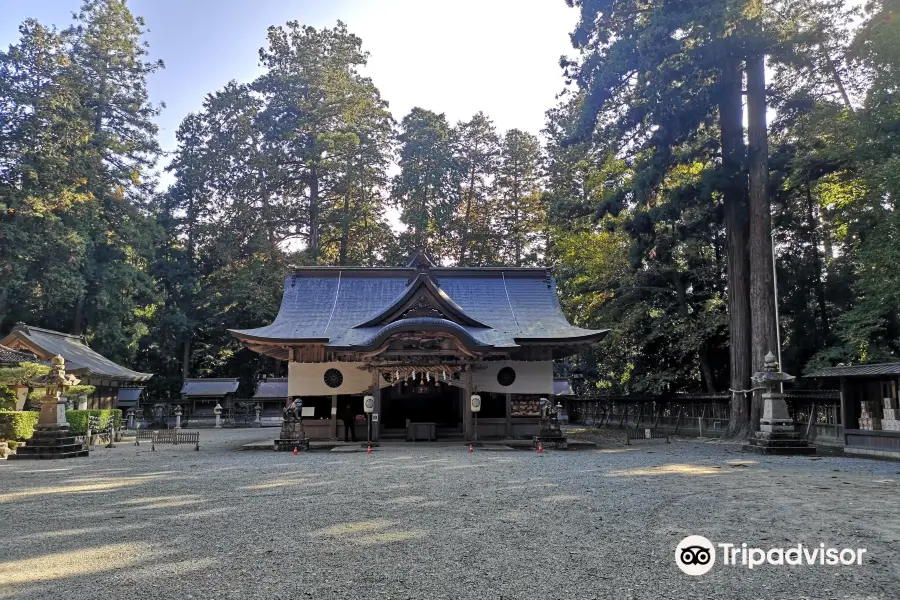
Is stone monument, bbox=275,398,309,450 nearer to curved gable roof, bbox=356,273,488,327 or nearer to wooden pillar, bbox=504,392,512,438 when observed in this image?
curved gable roof, bbox=356,273,488,327

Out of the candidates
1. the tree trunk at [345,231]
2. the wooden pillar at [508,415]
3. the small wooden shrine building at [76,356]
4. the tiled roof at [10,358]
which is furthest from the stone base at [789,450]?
the tree trunk at [345,231]

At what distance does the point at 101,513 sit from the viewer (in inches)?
278

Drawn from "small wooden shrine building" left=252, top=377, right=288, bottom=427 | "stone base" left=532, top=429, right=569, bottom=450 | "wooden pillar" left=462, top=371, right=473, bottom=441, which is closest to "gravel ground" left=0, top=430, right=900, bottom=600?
"stone base" left=532, top=429, right=569, bottom=450

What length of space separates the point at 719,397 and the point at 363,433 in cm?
1192

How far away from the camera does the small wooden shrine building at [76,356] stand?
926 inches

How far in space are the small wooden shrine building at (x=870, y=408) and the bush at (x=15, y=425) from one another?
1996 cm

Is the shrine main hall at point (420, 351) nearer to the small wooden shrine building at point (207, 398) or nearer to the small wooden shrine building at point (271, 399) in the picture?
the small wooden shrine building at point (271, 399)

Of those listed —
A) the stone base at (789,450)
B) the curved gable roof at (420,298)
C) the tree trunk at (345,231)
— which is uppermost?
the tree trunk at (345,231)

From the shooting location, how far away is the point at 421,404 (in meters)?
20.0

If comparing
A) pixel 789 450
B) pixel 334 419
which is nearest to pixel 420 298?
pixel 334 419

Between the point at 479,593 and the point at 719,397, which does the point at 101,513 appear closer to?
the point at 479,593

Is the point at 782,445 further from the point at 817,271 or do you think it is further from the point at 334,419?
the point at 334,419

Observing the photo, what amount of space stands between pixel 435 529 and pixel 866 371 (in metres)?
11.6

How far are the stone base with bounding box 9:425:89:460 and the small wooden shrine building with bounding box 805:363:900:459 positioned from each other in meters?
18.4
